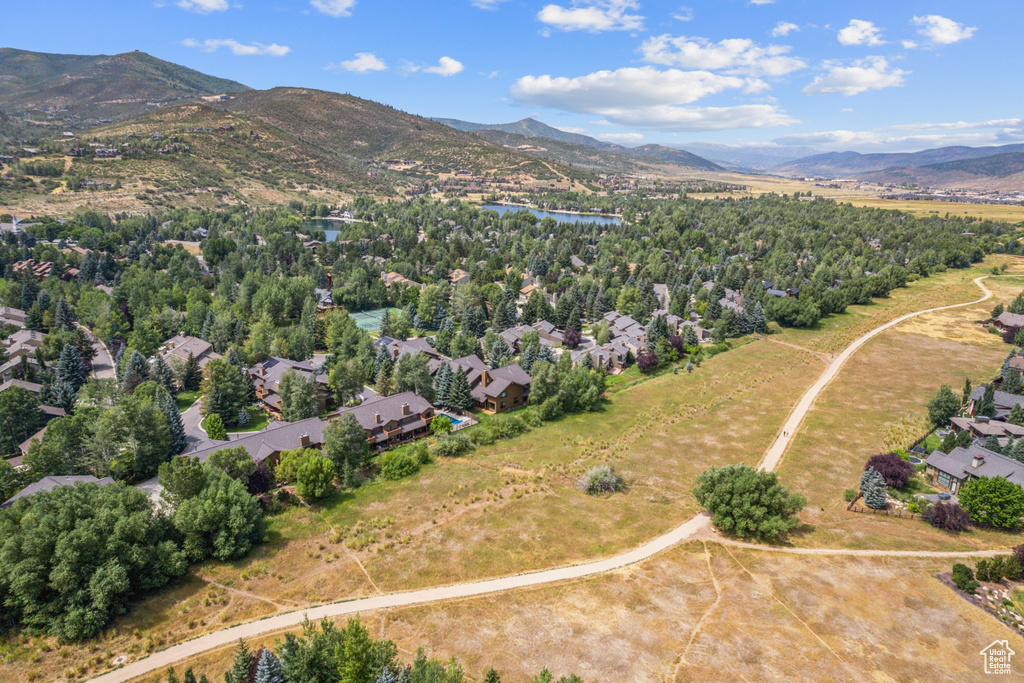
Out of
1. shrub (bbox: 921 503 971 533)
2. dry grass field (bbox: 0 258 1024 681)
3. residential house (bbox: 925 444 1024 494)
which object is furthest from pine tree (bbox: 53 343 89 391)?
residential house (bbox: 925 444 1024 494)

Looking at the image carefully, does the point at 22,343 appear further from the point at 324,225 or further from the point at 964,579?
the point at 324,225

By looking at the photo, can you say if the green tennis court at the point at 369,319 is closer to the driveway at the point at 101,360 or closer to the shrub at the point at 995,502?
the driveway at the point at 101,360

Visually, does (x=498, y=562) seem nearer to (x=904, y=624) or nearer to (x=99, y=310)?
(x=904, y=624)

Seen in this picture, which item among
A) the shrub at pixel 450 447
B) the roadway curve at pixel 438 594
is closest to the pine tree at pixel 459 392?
the shrub at pixel 450 447

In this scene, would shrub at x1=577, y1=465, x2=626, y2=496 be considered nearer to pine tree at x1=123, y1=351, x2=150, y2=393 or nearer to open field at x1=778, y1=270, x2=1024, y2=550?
open field at x1=778, y1=270, x2=1024, y2=550

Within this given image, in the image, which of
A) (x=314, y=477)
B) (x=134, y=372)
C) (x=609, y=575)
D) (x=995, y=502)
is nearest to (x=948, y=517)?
(x=995, y=502)

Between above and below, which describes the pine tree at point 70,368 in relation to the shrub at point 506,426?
above

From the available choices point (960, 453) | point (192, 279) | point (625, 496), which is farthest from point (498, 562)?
point (192, 279)
